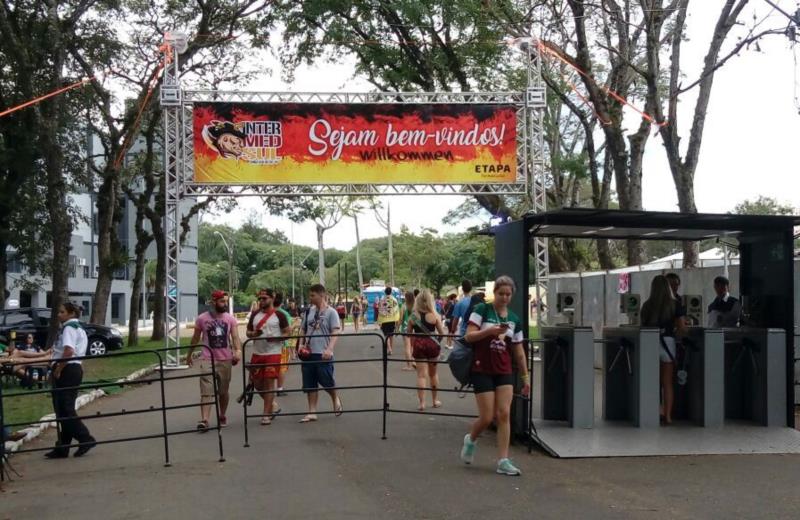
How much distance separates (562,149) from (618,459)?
1079 inches

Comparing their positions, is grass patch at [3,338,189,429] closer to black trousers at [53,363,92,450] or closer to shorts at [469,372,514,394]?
black trousers at [53,363,92,450]

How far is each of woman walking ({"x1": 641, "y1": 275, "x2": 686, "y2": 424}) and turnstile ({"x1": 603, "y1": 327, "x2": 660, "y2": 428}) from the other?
30 cm

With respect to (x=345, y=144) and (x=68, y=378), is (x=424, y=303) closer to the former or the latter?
(x=68, y=378)

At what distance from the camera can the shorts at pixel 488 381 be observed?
818 centimetres

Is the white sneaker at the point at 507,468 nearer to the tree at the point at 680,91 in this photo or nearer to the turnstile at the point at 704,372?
the turnstile at the point at 704,372

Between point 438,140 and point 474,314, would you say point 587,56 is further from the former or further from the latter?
point 474,314

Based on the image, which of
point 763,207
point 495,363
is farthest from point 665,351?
point 763,207

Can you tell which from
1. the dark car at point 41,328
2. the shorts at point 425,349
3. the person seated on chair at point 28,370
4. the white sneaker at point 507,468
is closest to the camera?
the white sneaker at point 507,468

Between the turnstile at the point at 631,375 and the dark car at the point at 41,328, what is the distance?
1552cm

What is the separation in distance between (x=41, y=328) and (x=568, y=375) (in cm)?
1718

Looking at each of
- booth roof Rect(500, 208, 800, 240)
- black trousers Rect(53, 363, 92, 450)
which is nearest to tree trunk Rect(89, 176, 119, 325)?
black trousers Rect(53, 363, 92, 450)

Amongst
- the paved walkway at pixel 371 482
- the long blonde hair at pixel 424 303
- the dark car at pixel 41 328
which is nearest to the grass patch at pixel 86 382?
the dark car at pixel 41 328

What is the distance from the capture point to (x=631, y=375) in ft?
33.7

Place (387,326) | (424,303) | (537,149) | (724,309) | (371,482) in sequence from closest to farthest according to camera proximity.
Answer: (371,482) < (724,309) < (424,303) < (537,149) < (387,326)
